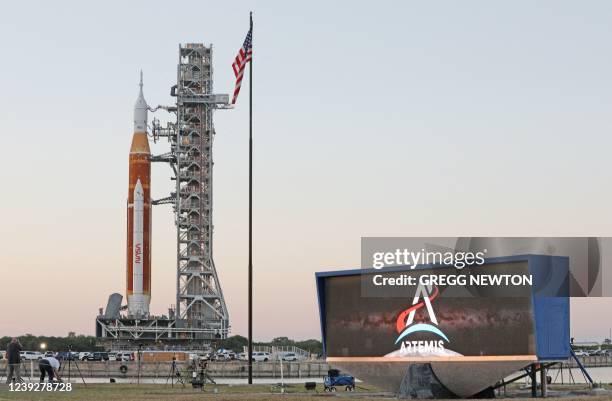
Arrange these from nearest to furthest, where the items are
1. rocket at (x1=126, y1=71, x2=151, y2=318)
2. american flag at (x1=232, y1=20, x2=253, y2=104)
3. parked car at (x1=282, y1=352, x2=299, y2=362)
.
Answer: american flag at (x1=232, y1=20, x2=253, y2=104) → rocket at (x1=126, y1=71, x2=151, y2=318) → parked car at (x1=282, y1=352, x2=299, y2=362)

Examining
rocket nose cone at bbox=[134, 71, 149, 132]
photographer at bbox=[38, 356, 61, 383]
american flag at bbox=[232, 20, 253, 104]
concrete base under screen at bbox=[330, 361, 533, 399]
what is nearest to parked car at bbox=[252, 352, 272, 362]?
rocket nose cone at bbox=[134, 71, 149, 132]

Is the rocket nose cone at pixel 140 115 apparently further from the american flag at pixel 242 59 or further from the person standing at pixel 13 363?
the person standing at pixel 13 363

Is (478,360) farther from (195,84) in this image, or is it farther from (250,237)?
(195,84)

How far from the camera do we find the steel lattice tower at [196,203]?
464ft

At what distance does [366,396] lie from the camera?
47125 millimetres

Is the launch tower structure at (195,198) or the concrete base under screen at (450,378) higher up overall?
the launch tower structure at (195,198)

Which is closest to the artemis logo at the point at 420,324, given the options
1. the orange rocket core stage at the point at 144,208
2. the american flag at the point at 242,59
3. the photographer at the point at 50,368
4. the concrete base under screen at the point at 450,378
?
the concrete base under screen at the point at 450,378

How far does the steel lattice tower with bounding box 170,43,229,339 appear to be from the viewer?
464 ft

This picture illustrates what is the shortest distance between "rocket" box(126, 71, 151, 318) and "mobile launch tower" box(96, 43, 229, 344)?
13.1 ft

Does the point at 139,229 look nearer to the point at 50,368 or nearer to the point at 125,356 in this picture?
the point at 125,356

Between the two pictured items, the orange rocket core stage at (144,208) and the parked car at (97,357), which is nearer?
the orange rocket core stage at (144,208)

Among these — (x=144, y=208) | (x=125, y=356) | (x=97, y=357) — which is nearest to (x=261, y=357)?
(x=125, y=356)

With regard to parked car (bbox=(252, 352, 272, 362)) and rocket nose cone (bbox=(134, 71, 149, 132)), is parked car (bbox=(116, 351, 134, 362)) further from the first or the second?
rocket nose cone (bbox=(134, 71, 149, 132))

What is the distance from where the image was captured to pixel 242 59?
218 feet
